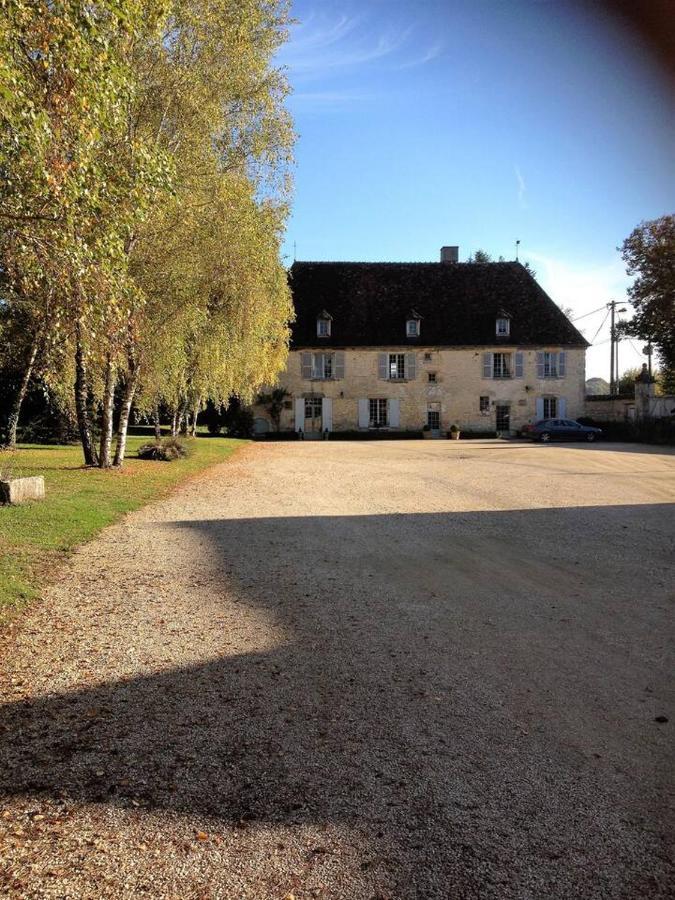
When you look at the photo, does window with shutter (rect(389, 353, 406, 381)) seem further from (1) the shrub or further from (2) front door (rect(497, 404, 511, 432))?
(1) the shrub

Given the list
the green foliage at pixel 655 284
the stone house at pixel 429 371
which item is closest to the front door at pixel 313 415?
the stone house at pixel 429 371

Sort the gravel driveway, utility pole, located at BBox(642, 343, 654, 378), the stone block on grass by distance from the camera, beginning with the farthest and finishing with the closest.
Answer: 1. utility pole, located at BBox(642, 343, 654, 378)
2. the stone block on grass
3. the gravel driveway

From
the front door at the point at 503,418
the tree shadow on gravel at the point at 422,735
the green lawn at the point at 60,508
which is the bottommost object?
the tree shadow on gravel at the point at 422,735

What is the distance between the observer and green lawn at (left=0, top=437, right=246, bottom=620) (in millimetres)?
6075

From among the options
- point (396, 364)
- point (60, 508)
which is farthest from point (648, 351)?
point (60, 508)

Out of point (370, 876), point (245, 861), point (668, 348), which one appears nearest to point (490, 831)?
point (370, 876)

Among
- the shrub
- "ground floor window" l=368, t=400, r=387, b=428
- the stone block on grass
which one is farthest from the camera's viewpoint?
"ground floor window" l=368, t=400, r=387, b=428

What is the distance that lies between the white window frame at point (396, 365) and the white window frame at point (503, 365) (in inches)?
216

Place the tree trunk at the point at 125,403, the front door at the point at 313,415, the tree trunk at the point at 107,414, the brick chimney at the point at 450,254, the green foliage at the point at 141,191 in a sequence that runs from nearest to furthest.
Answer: the green foliage at the point at 141,191
the tree trunk at the point at 107,414
the tree trunk at the point at 125,403
the front door at the point at 313,415
the brick chimney at the point at 450,254

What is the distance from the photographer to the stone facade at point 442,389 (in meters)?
39.7

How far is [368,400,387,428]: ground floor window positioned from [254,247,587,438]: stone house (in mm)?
61

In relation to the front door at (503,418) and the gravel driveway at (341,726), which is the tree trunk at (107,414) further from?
the front door at (503,418)

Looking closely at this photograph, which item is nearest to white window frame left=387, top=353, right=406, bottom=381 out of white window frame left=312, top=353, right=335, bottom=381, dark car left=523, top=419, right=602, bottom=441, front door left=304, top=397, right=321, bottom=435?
white window frame left=312, top=353, right=335, bottom=381

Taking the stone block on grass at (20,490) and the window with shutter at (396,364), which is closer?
the stone block on grass at (20,490)
